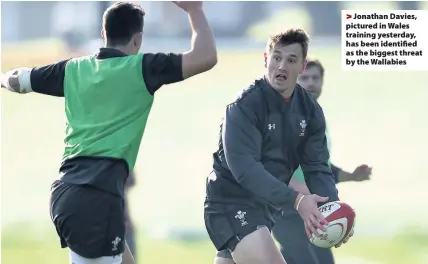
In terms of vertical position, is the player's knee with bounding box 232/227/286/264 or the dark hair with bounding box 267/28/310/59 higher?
the dark hair with bounding box 267/28/310/59

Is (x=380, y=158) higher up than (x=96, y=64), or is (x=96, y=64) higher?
(x=96, y=64)

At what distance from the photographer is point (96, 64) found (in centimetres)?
589

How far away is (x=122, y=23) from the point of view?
5.89 m

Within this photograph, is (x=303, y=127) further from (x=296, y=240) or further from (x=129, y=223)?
(x=129, y=223)

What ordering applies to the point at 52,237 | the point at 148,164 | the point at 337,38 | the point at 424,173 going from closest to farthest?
the point at 52,237 < the point at 148,164 < the point at 424,173 < the point at 337,38

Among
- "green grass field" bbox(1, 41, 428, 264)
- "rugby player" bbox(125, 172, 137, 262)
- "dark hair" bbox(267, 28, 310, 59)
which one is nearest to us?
"dark hair" bbox(267, 28, 310, 59)

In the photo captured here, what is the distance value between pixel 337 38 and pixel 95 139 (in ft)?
34.8

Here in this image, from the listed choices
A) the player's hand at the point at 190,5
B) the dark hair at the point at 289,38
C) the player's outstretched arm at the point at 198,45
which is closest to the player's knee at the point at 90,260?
the player's outstretched arm at the point at 198,45

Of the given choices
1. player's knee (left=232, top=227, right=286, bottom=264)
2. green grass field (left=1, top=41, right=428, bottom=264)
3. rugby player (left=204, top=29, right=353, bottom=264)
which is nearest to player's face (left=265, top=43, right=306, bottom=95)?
rugby player (left=204, top=29, right=353, bottom=264)

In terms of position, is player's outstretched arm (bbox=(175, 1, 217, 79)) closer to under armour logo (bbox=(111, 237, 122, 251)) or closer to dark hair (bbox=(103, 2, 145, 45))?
dark hair (bbox=(103, 2, 145, 45))

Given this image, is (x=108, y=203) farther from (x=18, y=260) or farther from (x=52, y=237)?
(x=52, y=237)

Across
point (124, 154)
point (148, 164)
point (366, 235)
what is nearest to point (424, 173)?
point (366, 235)

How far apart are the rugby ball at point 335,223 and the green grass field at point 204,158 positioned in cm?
459

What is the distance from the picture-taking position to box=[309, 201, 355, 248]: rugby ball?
6230 mm
